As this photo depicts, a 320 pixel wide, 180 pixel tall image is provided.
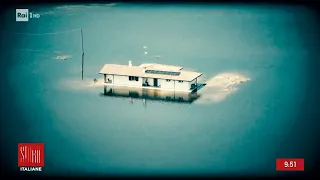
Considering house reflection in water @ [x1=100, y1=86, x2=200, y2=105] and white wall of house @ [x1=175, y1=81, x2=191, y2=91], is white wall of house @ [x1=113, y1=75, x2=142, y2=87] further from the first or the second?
white wall of house @ [x1=175, y1=81, x2=191, y2=91]

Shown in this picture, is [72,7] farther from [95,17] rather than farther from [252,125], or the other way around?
[252,125]

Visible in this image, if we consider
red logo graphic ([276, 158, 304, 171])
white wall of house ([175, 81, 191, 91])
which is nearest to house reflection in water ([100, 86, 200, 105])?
white wall of house ([175, 81, 191, 91])

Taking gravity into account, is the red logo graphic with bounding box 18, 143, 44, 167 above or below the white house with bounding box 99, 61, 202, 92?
below

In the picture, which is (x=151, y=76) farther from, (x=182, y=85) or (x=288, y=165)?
(x=288, y=165)

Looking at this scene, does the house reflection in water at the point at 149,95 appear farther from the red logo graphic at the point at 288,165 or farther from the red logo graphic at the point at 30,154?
the red logo graphic at the point at 288,165

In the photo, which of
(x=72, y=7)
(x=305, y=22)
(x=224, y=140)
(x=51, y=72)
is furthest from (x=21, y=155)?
(x=305, y=22)

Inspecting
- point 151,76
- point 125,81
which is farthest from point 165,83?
point 125,81
